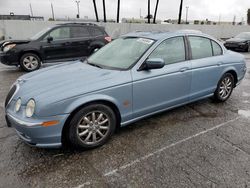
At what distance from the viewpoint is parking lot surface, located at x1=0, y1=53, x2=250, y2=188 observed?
2332mm

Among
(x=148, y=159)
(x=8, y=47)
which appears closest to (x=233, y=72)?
(x=148, y=159)

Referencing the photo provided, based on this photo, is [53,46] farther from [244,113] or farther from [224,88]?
[244,113]

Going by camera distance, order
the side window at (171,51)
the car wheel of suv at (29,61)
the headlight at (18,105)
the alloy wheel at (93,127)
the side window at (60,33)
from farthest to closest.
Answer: the side window at (60,33)
the car wheel of suv at (29,61)
the side window at (171,51)
the alloy wheel at (93,127)
the headlight at (18,105)

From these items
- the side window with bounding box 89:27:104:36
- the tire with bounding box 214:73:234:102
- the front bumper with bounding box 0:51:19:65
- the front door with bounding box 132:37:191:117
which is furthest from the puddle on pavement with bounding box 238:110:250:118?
the front bumper with bounding box 0:51:19:65

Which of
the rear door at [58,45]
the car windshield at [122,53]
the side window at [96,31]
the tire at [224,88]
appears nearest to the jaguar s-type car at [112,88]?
the car windshield at [122,53]

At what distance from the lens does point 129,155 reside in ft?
9.12

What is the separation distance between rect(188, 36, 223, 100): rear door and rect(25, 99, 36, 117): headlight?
8.81ft

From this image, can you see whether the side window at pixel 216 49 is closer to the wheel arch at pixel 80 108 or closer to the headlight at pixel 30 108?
the wheel arch at pixel 80 108

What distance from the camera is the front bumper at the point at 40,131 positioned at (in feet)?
7.97

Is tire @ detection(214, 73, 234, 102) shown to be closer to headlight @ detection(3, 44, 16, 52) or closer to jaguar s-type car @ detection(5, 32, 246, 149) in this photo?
jaguar s-type car @ detection(5, 32, 246, 149)

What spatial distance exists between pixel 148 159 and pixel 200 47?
8.05 feet

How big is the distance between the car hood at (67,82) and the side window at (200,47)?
1.57 m

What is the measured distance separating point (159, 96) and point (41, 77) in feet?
6.04

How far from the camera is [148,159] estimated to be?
106 inches
